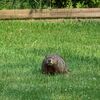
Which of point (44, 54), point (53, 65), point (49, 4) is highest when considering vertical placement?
point (53, 65)

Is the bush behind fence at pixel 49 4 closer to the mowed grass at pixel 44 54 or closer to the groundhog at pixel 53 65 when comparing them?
the mowed grass at pixel 44 54

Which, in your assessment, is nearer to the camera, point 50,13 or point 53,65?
point 53,65

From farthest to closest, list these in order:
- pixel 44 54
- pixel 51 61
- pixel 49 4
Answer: pixel 49 4 → pixel 44 54 → pixel 51 61

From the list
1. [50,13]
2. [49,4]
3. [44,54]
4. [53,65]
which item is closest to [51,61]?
[53,65]

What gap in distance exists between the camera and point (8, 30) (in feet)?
45.4

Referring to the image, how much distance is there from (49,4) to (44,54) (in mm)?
4758

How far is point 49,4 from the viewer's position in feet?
50.3

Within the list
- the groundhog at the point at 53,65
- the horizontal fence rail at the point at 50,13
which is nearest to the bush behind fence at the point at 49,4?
the horizontal fence rail at the point at 50,13

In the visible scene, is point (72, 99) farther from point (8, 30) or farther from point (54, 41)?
point (8, 30)

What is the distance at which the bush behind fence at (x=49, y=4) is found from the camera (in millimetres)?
15273

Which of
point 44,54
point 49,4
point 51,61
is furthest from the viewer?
point 49,4

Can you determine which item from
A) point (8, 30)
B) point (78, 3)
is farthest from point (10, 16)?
point (78, 3)

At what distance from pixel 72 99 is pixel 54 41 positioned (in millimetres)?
5531

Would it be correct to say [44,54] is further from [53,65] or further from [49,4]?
[49,4]
